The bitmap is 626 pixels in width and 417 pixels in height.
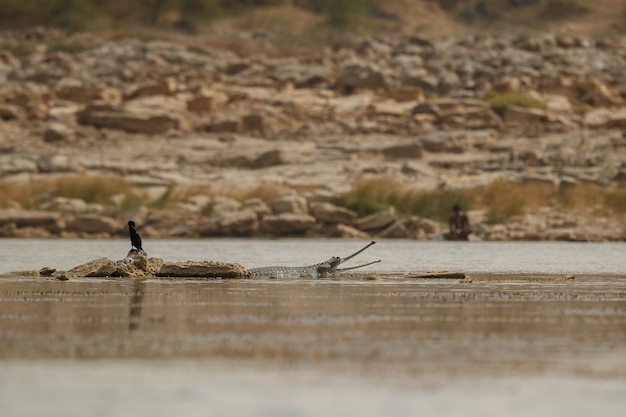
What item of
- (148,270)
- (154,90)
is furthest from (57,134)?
(148,270)

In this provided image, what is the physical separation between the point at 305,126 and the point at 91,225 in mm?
11801

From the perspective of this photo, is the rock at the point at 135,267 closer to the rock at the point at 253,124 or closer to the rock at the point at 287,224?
the rock at the point at 287,224

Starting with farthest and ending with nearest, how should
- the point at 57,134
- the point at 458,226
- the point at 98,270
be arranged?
1. the point at 57,134
2. the point at 458,226
3. the point at 98,270

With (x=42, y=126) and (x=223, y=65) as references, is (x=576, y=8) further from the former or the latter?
(x=42, y=126)

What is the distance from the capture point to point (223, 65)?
5550cm

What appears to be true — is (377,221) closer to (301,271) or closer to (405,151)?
(405,151)

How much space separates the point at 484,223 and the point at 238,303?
20926 mm

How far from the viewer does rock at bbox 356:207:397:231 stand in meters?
34.7

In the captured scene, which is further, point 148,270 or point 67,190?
point 67,190

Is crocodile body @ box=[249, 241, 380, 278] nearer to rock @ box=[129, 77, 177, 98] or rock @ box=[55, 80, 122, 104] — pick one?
rock @ box=[55, 80, 122, 104]

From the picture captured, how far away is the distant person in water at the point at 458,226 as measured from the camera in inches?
1297

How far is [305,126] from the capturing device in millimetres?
44844

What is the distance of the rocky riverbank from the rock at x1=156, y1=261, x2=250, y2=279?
14917mm

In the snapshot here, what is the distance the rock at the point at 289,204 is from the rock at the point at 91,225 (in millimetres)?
3678
